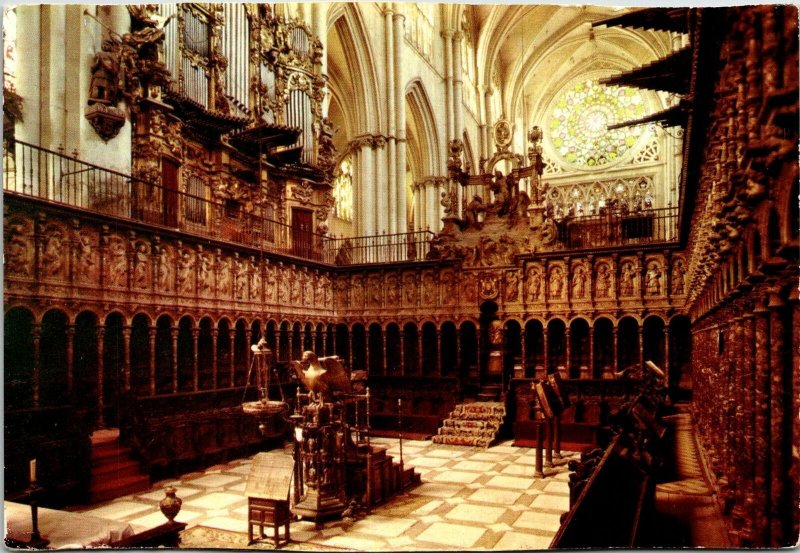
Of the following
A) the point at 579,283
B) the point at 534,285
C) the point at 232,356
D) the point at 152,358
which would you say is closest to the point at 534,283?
the point at 534,285

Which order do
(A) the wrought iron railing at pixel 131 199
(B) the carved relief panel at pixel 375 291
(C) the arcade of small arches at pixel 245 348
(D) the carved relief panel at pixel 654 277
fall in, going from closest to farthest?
(C) the arcade of small arches at pixel 245 348 → (A) the wrought iron railing at pixel 131 199 → (D) the carved relief panel at pixel 654 277 → (B) the carved relief panel at pixel 375 291

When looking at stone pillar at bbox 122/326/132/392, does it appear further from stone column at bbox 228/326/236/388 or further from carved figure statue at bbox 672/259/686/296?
carved figure statue at bbox 672/259/686/296

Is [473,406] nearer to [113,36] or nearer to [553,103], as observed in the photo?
[113,36]

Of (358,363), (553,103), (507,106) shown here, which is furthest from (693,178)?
(553,103)

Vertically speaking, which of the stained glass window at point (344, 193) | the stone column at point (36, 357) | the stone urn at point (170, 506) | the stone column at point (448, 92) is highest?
the stone column at point (448, 92)

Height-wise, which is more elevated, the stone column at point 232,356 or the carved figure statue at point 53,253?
the carved figure statue at point 53,253

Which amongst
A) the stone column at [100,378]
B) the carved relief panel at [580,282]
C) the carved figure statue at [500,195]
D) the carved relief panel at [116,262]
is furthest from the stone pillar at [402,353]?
the stone column at [100,378]

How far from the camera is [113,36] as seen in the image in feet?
29.3

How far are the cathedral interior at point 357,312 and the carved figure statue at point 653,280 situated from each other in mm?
38

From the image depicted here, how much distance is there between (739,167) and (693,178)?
358cm

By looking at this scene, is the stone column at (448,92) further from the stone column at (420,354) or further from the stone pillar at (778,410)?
the stone pillar at (778,410)

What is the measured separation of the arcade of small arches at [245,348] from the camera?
6.95 m

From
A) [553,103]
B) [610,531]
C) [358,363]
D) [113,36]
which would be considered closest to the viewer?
[610,531]

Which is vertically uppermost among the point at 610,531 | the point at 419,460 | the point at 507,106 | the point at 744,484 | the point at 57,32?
the point at 507,106
